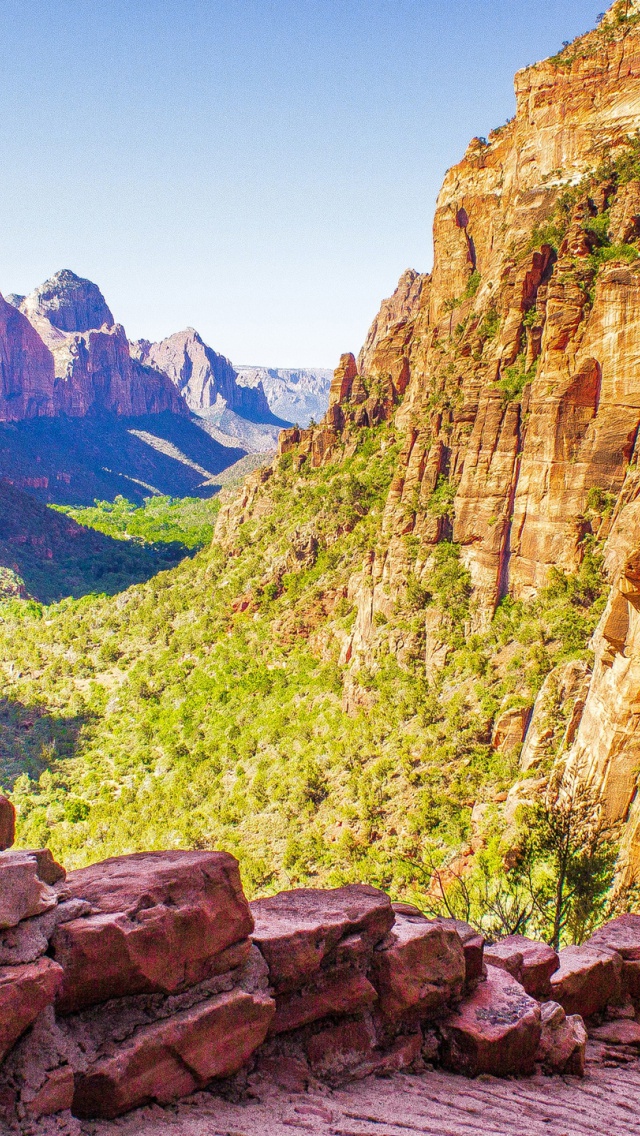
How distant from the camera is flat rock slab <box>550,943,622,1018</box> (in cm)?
922

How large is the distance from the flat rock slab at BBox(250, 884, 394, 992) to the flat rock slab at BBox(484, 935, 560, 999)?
86.8 inches

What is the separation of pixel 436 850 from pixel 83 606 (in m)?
56.3

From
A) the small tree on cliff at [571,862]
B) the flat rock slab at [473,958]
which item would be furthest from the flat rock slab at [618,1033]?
the small tree on cliff at [571,862]

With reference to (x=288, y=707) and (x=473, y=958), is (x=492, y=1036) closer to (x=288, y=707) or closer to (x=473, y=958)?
(x=473, y=958)

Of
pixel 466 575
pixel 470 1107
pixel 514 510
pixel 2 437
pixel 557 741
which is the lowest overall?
pixel 557 741

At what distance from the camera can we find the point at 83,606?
7162 cm

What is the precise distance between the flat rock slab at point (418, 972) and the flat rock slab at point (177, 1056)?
5.44 feet

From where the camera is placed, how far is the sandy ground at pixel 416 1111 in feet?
18.6


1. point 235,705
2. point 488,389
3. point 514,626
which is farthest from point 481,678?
point 235,705

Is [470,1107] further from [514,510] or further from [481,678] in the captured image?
[514,510]

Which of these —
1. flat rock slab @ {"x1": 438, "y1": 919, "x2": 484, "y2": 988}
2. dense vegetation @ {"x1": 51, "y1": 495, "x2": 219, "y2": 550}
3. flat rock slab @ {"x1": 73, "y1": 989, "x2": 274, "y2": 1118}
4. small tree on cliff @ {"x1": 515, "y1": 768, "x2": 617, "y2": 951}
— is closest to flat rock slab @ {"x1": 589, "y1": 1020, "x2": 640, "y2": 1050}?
flat rock slab @ {"x1": 438, "y1": 919, "x2": 484, "y2": 988}

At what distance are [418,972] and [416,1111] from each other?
4.57 feet

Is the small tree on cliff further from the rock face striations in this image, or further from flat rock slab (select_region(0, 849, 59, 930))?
flat rock slab (select_region(0, 849, 59, 930))

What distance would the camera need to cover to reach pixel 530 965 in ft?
29.4
